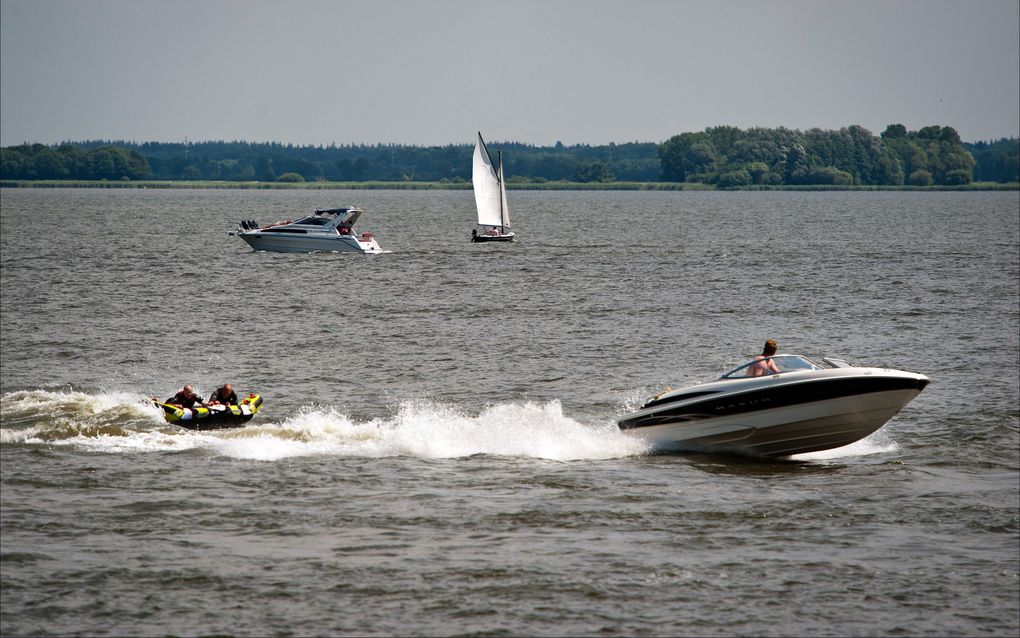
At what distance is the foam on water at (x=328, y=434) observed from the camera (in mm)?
25219

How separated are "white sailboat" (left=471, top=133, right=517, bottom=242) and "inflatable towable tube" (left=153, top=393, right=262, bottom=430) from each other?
64.0 metres

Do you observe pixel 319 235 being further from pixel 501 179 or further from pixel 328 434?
pixel 328 434

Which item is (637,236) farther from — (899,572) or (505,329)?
(899,572)

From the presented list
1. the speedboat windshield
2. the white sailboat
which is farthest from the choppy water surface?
the white sailboat

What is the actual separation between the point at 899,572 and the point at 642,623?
4456 millimetres

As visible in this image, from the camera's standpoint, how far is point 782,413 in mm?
24250

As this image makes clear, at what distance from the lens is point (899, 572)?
1792 cm

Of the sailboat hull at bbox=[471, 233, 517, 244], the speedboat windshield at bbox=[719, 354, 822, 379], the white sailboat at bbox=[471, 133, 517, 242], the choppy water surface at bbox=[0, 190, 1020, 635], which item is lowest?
the choppy water surface at bbox=[0, 190, 1020, 635]

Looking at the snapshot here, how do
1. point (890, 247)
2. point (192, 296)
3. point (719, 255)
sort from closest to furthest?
point (192, 296) → point (719, 255) → point (890, 247)

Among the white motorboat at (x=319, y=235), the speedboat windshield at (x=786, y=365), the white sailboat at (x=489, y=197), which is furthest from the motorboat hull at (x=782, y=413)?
the white sailboat at (x=489, y=197)

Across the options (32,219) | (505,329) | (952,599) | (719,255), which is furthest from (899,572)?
(32,219)

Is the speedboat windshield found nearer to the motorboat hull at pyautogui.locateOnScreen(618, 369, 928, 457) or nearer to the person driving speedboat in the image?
the person driving speedboat

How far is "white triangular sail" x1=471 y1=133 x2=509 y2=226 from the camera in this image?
9131cm

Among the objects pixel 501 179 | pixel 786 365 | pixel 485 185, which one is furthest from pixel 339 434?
pixel 485 185
